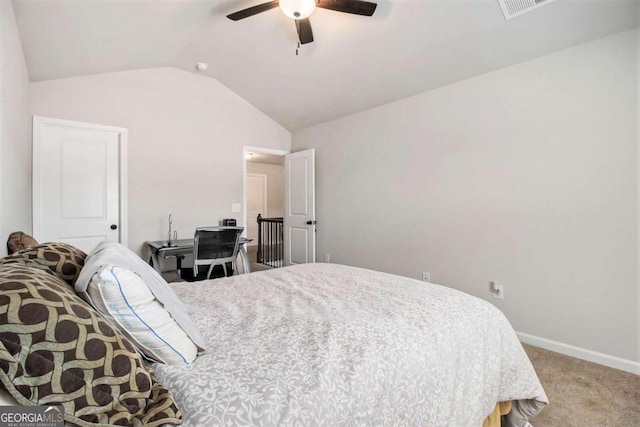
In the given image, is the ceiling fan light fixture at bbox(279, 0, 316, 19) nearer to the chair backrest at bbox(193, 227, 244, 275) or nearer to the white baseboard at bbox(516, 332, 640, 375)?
the chair backrest at bbox(193, 227, 244, 275)

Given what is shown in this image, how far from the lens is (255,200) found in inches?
312

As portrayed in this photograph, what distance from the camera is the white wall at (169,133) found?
3211 millimetres

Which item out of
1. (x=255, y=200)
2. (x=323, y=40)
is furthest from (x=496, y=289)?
(x=255, y=200)

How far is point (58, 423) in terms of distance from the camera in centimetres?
58

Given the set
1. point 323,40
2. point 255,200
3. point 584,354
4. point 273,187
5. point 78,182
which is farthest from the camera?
point 273,187

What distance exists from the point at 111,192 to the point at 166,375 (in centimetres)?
329

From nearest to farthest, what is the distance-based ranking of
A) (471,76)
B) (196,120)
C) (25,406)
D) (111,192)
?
(25,406), (471,76), (111,192), (196,120)

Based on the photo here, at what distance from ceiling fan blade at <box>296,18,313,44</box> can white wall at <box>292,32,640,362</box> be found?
148 cm

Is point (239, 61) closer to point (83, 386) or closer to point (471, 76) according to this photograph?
point (471, 76)

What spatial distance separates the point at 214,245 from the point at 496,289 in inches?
109

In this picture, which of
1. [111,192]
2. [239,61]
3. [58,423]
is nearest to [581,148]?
[58,423]

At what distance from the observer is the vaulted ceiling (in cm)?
212

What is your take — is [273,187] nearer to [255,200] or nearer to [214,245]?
[255,200]

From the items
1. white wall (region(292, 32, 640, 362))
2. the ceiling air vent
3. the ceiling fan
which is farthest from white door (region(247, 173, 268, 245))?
the ceiling air vent
